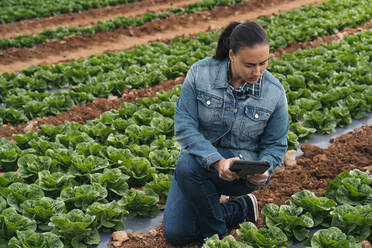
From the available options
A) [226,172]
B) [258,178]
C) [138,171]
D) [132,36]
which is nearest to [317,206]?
[258,178]

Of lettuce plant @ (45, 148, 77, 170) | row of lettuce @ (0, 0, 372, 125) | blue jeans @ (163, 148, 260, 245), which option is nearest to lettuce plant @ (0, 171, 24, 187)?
lettuce plant @ (45, 148, 77, 170)

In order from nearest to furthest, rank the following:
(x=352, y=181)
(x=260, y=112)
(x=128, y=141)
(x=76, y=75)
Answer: (x=260, y=112)
(x=352, y=181)
(x=128, y=141)
(x=76, y=75)

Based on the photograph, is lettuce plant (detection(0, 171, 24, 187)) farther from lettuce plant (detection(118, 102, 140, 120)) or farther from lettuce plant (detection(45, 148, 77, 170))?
lettuce plant (detection(118, 102, 140, 120))

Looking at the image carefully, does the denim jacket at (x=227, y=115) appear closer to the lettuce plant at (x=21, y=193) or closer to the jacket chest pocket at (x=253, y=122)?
the jacket chest pocket at (x=253, y=122)

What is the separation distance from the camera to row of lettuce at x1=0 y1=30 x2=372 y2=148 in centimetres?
605

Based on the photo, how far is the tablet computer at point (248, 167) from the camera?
122 inches

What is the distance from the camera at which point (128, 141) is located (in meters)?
5.60

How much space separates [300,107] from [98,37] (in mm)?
6732

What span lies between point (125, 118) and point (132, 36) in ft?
19.9

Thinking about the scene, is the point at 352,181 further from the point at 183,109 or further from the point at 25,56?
the point at 25,56

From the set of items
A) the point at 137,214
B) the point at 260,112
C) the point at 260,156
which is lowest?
the point at 137,214

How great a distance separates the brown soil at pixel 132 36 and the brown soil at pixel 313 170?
21.3 feet

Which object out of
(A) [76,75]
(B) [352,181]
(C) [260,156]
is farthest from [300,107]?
(A) [76,75]

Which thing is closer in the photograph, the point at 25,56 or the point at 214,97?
the point at 214,97
